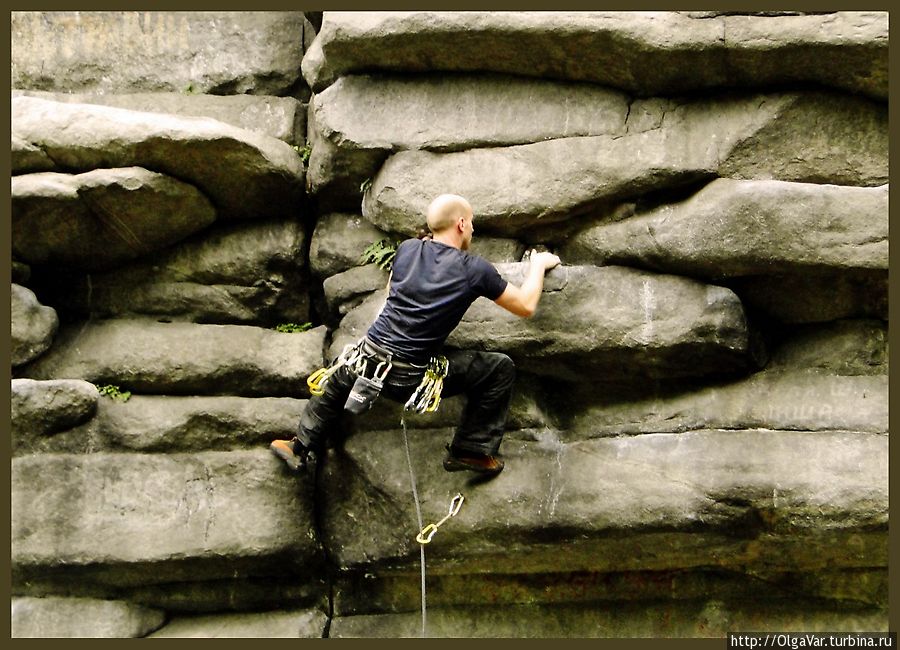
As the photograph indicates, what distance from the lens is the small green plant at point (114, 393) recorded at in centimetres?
695

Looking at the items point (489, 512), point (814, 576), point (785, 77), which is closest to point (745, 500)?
point (814, 576)

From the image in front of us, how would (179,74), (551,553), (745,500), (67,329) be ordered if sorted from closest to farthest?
(745,500) → (551,553) → (67,329) → (179,74)

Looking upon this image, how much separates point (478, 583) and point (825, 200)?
3.63 m

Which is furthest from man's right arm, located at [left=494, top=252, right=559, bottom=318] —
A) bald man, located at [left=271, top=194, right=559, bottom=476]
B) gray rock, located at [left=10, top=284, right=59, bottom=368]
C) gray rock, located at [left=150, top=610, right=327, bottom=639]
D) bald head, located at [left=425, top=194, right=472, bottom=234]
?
gray rock, located at [left=10, top=284, right=59, bottom=368]

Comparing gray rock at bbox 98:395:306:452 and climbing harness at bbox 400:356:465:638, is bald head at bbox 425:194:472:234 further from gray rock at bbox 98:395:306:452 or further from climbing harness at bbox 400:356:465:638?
gray rock at bbox 98:395:306:452

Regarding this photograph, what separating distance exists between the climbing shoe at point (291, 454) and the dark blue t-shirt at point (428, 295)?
1.07m

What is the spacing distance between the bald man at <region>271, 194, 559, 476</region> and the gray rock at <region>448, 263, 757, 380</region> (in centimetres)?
21

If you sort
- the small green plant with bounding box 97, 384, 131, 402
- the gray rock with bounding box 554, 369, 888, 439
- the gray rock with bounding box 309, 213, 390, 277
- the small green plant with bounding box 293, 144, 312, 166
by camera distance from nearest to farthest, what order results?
the gray rock with bounding box 554, 369, 888, 439, the small green plant with bounding box 97, 384, 131, 402, the gray rock with bounding box 309, 213, 390, 277, the small green plant with bounding box 293, 144, 312, 166

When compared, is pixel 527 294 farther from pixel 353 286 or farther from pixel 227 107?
pixel 227 107

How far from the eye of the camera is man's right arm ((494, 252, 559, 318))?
6.03 m

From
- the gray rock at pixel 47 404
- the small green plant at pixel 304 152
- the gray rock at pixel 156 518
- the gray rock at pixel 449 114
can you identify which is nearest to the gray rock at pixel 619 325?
the gray rock at pixel 449 114

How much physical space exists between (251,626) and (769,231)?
15.1ft

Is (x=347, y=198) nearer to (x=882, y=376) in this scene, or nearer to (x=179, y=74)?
(x=179, y=74)

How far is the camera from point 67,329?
7.26 m
